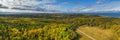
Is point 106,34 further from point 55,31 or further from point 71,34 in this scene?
point 55,31

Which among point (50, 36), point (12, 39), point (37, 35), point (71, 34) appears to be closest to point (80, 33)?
point (71, 34)

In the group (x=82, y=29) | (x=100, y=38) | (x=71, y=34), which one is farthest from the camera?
(x=82, y=29)

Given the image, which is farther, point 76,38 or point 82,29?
point 82,29

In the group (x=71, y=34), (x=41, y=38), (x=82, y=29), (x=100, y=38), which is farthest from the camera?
(x=41, y=38)

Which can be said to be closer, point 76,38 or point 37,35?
point 76,38

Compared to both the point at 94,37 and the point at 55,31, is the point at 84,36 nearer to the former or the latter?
the point at 94,37

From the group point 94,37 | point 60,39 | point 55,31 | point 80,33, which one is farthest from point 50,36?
point 94,37

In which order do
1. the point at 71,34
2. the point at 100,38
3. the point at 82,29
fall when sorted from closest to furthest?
the point at 100,38
the point at 71,34
the point at 82,29

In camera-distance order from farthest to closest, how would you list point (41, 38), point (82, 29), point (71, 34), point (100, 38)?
point (41, 38), point (82, 29), point (71, 34), point (100, 38)
